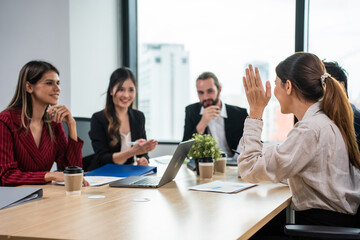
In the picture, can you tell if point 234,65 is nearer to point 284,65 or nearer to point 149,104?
point 149,104

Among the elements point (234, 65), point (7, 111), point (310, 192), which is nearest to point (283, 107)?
point (310, 192)

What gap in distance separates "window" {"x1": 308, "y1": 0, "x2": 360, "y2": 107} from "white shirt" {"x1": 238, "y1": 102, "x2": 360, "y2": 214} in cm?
235

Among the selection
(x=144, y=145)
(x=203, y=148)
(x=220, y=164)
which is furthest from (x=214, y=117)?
(x=203, y=148)

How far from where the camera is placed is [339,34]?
3902mm

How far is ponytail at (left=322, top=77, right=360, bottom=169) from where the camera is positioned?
5.35 ft

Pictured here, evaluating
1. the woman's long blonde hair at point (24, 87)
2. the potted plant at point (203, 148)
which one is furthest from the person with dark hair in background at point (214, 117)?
the woman's long blonde hair at point (24, 87)

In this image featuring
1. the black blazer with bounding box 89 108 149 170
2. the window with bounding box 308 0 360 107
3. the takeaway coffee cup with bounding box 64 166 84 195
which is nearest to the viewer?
the takeaway coffee cup with bounding box 64 166 84 195

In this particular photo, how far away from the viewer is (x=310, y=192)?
64.4 inches

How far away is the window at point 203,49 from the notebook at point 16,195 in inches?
115

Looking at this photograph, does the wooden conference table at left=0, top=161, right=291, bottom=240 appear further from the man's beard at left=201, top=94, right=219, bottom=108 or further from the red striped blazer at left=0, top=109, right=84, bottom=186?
the man's beard at left=201, top=94, right=219, bottom=108

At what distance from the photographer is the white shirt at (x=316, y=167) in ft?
5.19

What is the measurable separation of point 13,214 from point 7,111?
103cm

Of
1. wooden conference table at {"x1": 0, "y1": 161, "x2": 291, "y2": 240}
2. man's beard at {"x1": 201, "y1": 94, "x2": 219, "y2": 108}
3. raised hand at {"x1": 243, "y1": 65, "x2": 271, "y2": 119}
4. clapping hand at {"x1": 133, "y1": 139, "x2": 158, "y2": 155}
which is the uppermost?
raised hand at {"x1": 243, "y1": 65, "x2": 271, "y2": 119}

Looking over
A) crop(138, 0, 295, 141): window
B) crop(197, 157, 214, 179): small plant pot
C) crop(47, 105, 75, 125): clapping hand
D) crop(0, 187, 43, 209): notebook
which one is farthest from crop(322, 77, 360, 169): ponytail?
crop(138, 0, 295, 141): window
